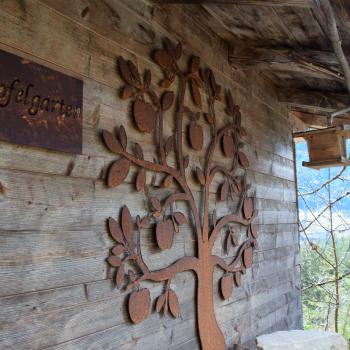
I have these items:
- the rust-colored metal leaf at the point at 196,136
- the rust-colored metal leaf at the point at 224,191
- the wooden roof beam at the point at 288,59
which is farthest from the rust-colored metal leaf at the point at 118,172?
the wooden roof beam at the point at 288,59

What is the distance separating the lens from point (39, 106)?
45.5 inches

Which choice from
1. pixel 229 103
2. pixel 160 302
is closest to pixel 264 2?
pixel 229 103

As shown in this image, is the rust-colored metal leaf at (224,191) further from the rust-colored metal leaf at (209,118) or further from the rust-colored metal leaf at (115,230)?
the rust-colored metal leaf at (115,230)

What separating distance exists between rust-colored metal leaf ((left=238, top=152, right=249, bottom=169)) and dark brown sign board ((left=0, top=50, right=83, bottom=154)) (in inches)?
51.9

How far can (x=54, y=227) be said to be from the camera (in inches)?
47.1

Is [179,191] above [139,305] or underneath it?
above

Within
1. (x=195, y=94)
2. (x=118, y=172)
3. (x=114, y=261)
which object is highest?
(x=195, y=94)

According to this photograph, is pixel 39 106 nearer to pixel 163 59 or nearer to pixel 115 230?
pixel 115 230

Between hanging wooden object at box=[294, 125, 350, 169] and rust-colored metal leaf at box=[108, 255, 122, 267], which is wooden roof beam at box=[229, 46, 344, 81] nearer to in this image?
hanging wooden object at box=[294, 125, 350, 169]

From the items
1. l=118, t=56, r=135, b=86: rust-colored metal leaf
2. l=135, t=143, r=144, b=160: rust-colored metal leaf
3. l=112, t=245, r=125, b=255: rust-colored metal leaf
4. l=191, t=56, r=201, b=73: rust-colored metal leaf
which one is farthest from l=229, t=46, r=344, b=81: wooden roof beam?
l=112, t=245, r=125, b=255: rust-colored metal leaf

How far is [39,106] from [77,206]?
35 centimetres

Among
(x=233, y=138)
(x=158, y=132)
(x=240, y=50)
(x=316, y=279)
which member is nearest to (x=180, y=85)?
(x=158, y=132)

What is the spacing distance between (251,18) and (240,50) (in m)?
0.36

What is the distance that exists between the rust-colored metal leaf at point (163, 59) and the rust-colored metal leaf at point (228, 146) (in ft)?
2.00
